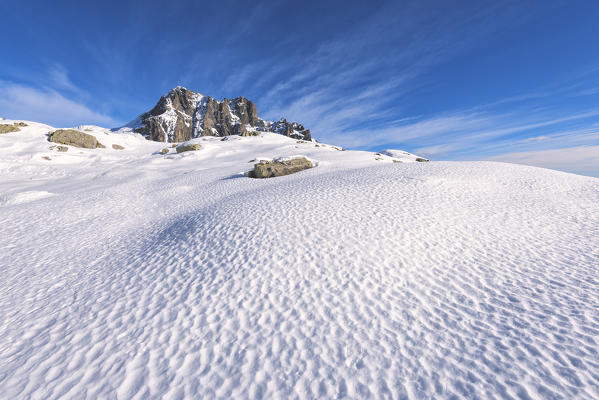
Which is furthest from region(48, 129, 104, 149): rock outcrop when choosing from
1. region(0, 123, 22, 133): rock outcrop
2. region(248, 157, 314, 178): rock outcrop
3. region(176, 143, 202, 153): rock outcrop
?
region(248, 157, 314, 178): rock outcrop

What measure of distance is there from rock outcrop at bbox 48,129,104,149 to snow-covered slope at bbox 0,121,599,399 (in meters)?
39.3

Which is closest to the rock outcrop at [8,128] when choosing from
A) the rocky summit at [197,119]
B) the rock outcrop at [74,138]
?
Result: the rock outcrop at [74,138]

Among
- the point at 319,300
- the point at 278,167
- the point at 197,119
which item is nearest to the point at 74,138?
the point at 278,167

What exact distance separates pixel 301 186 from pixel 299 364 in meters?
10.7

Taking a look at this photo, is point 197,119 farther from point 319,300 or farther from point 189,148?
point 319,300

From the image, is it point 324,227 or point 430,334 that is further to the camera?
point 324,227

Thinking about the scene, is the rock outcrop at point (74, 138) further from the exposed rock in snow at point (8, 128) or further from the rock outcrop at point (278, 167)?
the rock outcrop at point (278, 167)

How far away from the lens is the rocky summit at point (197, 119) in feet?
419

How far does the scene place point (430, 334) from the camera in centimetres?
396

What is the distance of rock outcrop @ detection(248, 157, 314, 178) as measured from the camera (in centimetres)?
1939

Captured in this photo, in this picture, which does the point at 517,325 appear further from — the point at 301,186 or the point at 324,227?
the point at 301,186

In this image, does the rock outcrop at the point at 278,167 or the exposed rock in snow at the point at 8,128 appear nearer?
the rock outcrop at the point at 278,167

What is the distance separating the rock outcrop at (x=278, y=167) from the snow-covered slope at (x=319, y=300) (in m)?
8.41

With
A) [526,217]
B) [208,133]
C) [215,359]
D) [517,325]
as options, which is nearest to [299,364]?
[215,359]
